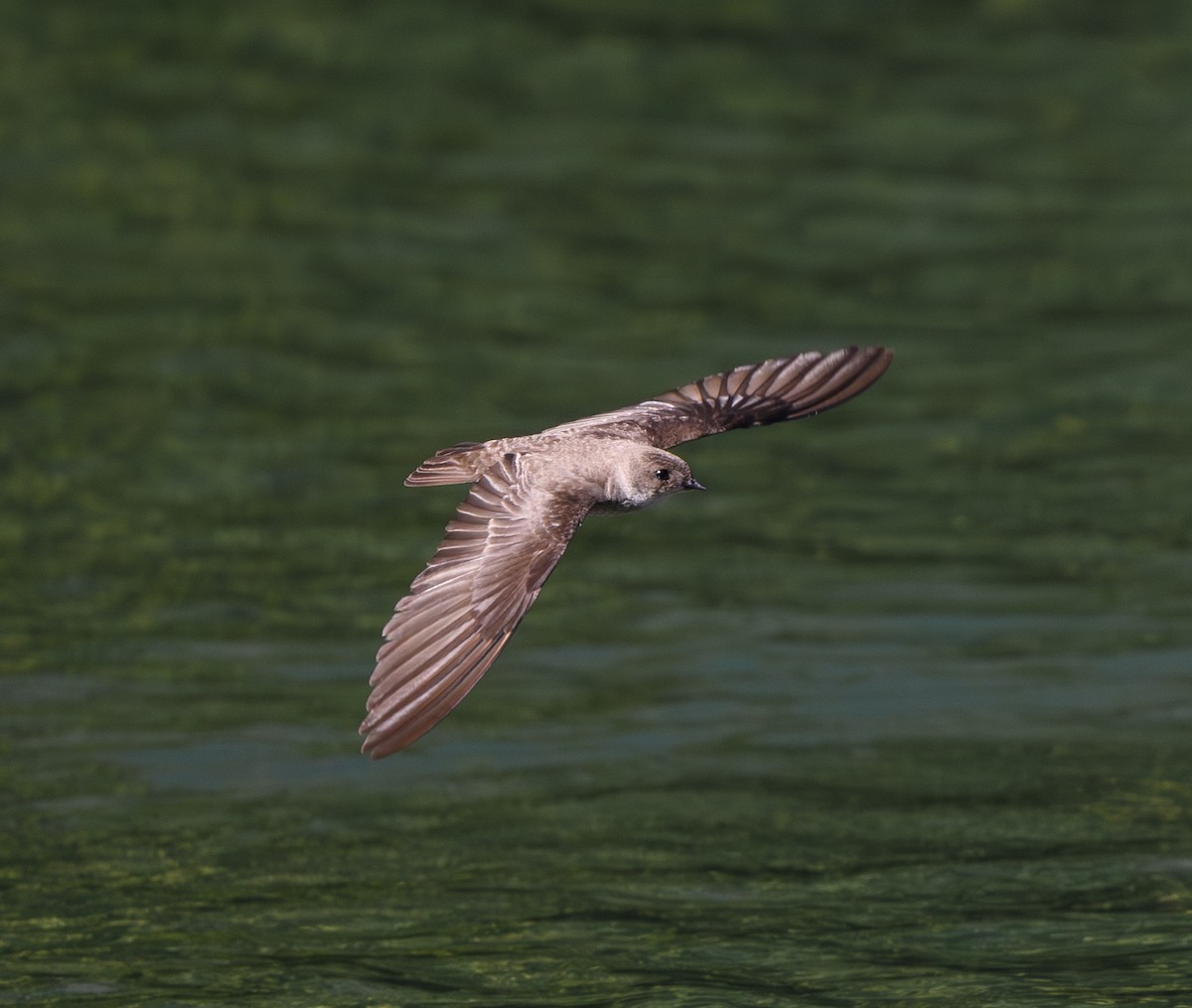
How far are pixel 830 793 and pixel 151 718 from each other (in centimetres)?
298

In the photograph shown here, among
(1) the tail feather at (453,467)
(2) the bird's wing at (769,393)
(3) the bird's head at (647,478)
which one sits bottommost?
(3) the bird's head at (647,478)

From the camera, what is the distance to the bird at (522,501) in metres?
6.32

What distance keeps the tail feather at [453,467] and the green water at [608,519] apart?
188cm

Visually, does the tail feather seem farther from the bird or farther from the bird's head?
the bird's head

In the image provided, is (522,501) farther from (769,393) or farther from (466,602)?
(769,393)

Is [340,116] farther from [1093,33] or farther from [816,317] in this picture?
[1093,33]

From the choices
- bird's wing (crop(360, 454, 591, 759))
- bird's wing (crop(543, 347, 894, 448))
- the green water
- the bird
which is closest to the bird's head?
the bird

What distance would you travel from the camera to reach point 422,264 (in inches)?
629

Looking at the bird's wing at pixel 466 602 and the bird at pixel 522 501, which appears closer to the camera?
the bird's wing at pixel 466 602

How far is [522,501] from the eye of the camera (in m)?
6.98

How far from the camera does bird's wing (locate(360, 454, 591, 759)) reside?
20.3ft

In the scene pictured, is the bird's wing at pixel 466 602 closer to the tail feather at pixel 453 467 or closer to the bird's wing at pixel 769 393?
the tail feather at pixel 453 467

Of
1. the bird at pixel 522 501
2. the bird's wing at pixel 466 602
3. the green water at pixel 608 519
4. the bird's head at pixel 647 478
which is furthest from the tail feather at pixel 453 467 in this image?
the green water at pixel 608 519

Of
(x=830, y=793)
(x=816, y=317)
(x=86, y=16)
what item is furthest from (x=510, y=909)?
(x=86, y=16)
